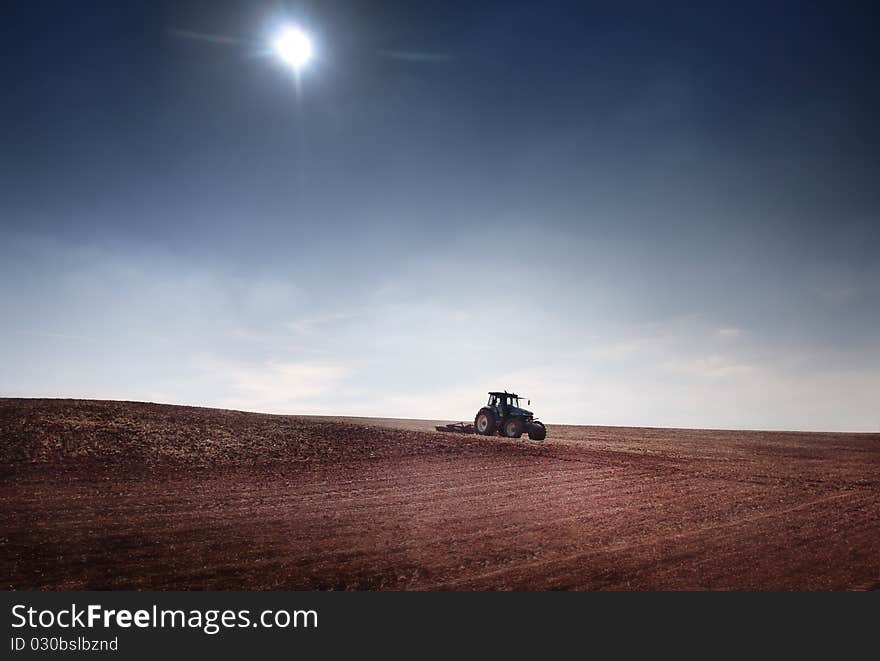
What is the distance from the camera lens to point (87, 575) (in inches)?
326

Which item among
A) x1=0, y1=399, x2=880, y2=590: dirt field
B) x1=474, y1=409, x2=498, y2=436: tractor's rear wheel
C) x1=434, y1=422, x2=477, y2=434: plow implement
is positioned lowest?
x1=0, y1=399, x2=880, y2=590: dirt field

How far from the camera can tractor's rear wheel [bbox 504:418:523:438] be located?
32.0 metres

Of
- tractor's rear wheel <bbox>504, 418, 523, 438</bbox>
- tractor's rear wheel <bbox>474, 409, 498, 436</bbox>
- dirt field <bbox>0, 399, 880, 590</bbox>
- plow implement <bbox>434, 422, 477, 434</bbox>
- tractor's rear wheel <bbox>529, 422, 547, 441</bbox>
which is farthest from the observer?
plow implement <bbox>434, 422, 477, 434</bbox>

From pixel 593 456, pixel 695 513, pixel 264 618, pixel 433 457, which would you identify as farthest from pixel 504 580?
pixel 593 456

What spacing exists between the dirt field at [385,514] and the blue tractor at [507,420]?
6375 mm

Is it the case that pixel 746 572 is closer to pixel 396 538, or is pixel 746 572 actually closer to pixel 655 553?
pixel 655 553

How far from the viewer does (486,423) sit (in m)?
33.1

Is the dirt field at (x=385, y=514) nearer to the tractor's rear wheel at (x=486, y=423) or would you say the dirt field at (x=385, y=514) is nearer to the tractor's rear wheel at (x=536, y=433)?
the tractor's rear wheel at (x=536, y=433)

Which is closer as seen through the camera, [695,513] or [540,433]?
[695,513]

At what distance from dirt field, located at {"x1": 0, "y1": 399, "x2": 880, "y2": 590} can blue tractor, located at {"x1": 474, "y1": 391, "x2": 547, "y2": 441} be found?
251 inches

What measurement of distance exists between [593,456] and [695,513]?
12692mm

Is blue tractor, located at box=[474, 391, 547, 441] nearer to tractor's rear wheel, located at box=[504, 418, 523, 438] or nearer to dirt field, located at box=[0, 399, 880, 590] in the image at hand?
tractor's rear wheel, located at box=[504, 418, 523, 438]

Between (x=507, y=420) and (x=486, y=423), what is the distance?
1429 mm

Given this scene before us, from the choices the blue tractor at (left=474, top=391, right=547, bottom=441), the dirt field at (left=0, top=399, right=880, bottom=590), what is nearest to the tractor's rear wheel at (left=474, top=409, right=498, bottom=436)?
the blue tractor at (left=474, top=391, right=547, bottom=441)
